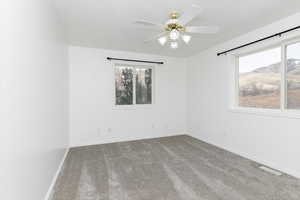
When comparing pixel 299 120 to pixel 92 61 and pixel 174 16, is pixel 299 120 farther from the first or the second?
pixel 92 61

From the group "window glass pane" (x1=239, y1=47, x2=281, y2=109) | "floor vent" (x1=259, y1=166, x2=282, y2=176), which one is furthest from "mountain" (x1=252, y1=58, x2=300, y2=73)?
"floor vent" (x1=259, y1=166, x2=282, y2=176)

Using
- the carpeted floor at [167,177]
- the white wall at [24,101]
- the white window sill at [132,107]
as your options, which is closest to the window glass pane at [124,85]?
the white window sill at [132,107]

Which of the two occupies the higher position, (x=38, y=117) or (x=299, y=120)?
(x=38, y=117)

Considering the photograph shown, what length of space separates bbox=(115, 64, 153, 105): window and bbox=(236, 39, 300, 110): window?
2.39m

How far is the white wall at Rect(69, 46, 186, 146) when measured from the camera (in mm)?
3670

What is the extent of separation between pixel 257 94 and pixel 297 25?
Result: 1.26 metres

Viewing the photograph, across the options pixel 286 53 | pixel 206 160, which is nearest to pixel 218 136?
pixel 206 160

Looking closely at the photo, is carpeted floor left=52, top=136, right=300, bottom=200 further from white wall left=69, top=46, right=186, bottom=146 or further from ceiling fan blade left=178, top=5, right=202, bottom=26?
ceiling fan blade left=178, top=5, right=202, bottom=26

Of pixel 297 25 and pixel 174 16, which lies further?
pixel 297 25

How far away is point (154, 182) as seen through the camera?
2.11m

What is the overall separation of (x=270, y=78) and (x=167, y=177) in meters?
2.59

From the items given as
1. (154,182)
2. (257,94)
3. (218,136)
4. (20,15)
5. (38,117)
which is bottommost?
(154,182)

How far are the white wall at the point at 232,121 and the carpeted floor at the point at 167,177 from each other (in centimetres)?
29

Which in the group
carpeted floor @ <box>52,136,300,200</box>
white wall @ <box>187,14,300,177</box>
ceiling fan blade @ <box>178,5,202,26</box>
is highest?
ceiling fan blade @ <box>178,5,202,26</box>
